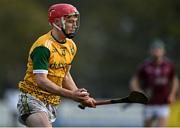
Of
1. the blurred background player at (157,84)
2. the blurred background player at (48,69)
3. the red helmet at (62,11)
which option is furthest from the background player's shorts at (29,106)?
the blurred background player at (157,84)

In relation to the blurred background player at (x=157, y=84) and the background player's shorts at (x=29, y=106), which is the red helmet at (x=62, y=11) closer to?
the background player's shorts at (x=29, y=106)

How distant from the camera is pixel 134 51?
4566cm

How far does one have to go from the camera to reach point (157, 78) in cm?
1734

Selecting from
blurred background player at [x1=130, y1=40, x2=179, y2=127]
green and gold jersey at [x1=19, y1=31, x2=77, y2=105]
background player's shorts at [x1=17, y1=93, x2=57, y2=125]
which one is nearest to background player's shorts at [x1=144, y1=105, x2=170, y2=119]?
blurred background player at [x1=130, y1=40, x2=179, y2=127]

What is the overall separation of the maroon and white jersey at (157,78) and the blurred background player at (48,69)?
6.62m

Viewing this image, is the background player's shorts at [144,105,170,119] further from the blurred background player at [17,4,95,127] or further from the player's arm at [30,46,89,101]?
the player's arm at [30,46,89,101]

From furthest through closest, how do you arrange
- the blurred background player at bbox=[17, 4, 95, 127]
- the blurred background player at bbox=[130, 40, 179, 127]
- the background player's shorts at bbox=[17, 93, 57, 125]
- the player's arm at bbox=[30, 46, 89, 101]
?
1. the blurred background player at bbox=[130, 40, 179, 127]
2. the background player's shorts at bbox=[17, 93, 57, 125]
3. the blurred background player at bbox=[17, 4, 95, 127]
4. the player's arm at bbox=[30, 46, 89, 101]

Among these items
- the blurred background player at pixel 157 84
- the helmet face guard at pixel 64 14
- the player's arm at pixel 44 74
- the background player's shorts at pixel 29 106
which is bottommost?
the blurred background player at pixel 157 84

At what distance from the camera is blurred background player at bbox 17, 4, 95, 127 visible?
10297mm

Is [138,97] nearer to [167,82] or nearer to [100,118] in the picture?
[167,82]

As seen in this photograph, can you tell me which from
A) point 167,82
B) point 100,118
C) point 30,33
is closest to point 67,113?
point 100,118

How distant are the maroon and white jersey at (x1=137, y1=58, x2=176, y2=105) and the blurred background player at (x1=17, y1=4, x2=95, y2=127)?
662cm

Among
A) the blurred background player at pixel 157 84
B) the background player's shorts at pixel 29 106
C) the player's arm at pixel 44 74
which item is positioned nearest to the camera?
the player's arm at pixel 44 74

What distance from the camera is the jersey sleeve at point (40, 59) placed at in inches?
404
